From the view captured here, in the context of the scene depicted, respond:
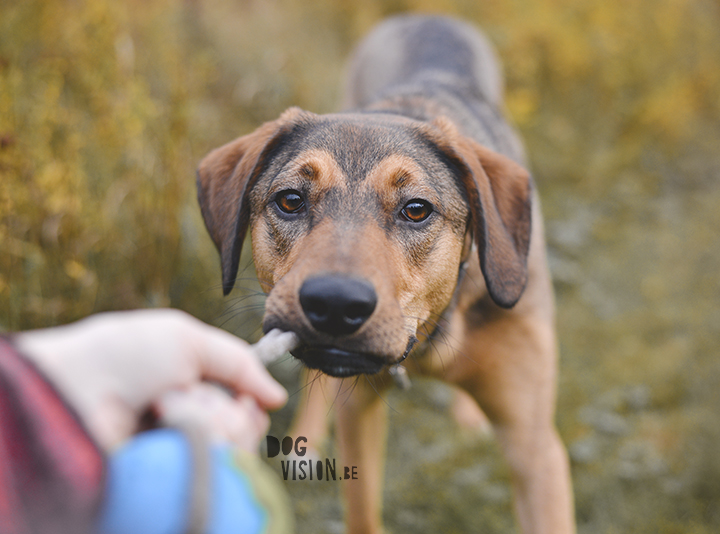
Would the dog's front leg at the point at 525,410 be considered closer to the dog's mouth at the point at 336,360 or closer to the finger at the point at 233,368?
the dog's mouth at the point at 336,360

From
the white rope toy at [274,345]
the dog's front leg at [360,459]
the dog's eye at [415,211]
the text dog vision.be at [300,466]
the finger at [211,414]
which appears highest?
the dog's eye at [415,211]

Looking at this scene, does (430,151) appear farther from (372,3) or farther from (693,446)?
(372,3)

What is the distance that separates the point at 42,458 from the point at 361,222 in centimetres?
149

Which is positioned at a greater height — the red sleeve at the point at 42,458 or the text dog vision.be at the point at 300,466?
the red sleeve at the point at 42,458

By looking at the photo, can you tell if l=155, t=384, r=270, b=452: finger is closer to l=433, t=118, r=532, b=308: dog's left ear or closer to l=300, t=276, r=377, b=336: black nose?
l=300, t=276, r=377, b=336: black nose

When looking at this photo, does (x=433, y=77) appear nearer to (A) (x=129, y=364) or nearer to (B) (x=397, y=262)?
(B) (x=397, y=262)

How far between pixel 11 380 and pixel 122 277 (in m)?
3.42

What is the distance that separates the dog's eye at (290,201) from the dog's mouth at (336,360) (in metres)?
0.68

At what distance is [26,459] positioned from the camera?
79cm

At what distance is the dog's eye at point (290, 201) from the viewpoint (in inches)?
95.3

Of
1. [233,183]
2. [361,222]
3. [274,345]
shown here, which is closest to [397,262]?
[361,222]

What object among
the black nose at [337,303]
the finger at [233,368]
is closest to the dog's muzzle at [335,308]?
the black nose at [337,303]

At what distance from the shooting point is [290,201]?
2.44 metres

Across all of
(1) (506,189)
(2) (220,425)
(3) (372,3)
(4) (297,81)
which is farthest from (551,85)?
(2) (220,425)
